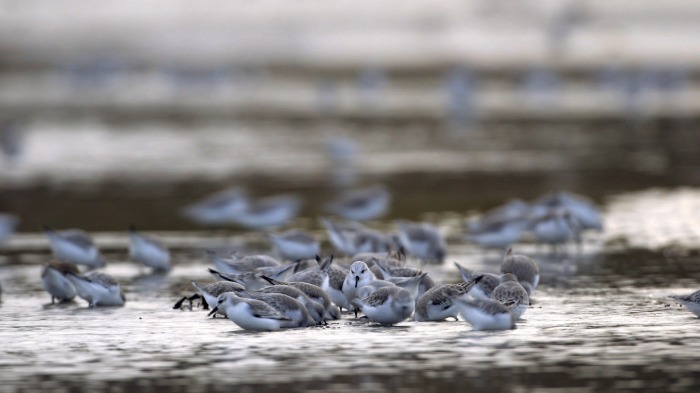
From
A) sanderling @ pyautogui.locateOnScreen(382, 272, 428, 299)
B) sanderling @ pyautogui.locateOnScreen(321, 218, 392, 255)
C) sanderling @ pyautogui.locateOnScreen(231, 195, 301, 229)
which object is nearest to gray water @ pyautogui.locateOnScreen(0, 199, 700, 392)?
sanderling @ pyautogui.locateOnScreen(382, 272, 428, 299)

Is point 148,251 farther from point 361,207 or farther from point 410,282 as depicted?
point 361,207

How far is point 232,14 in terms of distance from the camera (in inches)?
3634

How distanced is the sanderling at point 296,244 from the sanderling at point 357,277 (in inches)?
138

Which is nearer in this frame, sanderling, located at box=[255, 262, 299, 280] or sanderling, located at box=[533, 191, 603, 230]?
sanderling, located at box=[255, 262, 299, 280]

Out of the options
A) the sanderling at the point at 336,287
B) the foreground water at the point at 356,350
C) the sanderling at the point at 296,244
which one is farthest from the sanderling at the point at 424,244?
the sanderling at the point at 336,287

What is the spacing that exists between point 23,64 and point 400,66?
733 inches

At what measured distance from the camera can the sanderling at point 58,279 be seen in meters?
13.4

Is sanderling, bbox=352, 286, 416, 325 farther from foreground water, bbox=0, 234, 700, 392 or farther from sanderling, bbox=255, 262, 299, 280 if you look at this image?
sanderling, bbox=255, 262, 299, 280

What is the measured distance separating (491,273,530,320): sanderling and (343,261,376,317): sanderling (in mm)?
1198

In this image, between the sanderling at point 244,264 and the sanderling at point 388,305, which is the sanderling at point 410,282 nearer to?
the sanderling at point 388,305

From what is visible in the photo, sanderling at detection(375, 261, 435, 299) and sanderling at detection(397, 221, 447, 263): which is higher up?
sanderling at detection(397, 221, 447, 263)

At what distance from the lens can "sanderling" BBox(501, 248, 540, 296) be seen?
13.3 meters

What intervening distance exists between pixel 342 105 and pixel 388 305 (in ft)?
119

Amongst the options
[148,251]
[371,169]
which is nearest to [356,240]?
[148,251]
